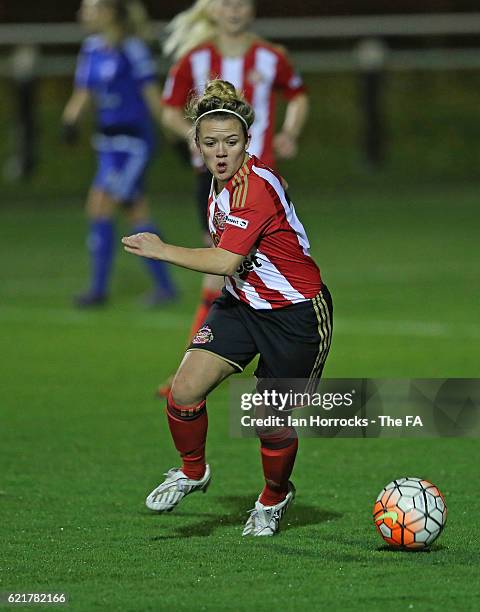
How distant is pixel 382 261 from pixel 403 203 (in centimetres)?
494

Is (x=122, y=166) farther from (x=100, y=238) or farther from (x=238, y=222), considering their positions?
(x=238, y=222)

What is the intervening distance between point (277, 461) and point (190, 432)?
361 mm

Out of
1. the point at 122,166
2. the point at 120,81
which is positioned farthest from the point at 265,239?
the point at 120,81

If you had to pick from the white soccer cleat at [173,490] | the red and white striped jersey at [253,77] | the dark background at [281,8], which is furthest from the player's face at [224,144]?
the dark background at [281,8]

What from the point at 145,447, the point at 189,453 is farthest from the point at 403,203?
the point at 189,453

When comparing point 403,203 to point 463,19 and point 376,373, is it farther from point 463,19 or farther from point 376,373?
point 376,373

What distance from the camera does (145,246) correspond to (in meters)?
5.07

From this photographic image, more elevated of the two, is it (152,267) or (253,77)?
(253,77)

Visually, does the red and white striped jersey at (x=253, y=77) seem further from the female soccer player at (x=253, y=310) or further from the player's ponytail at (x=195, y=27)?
the female soccer player at (x=253, y=310)

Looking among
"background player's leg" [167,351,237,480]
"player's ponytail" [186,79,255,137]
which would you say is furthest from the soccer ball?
"player's ponytail" [186,79,255,137]

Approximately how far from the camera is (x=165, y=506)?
18.4 ft

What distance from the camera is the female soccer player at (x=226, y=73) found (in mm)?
8477

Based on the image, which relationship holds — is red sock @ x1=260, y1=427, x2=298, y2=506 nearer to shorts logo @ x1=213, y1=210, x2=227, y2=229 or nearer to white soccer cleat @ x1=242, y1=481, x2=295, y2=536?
white soccer cleat @ x1=242, y1=481, x2=295, y2=536

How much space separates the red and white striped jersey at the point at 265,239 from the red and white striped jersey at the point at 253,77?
302 centimetres
